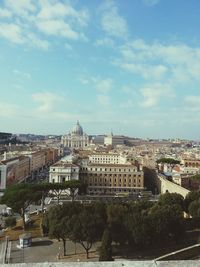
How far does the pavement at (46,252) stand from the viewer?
2854 cm

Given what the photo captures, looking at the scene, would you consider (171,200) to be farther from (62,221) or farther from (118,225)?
(62,221)

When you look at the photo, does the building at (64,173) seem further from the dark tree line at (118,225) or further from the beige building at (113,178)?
the dark tree line at (118,225)

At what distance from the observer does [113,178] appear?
72.2 m

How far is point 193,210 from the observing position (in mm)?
34500

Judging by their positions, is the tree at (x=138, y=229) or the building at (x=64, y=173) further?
the building at (x=64, y=173)

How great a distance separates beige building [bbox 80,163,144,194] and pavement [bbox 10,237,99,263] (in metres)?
38.0

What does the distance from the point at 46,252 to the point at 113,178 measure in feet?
139

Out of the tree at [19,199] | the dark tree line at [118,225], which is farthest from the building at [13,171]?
the dark tree line at [118,225]

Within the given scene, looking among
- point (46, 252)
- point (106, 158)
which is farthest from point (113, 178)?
point (46, 252)

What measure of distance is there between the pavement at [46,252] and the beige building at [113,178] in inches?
1497

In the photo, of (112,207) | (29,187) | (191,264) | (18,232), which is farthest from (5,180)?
(191,264)

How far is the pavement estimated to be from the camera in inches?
1124

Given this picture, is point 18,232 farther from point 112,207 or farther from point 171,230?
point 171,230

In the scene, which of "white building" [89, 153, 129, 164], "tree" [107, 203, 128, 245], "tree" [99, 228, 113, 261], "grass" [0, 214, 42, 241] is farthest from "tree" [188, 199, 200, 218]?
"white building" [89, 153, 129, 164]
